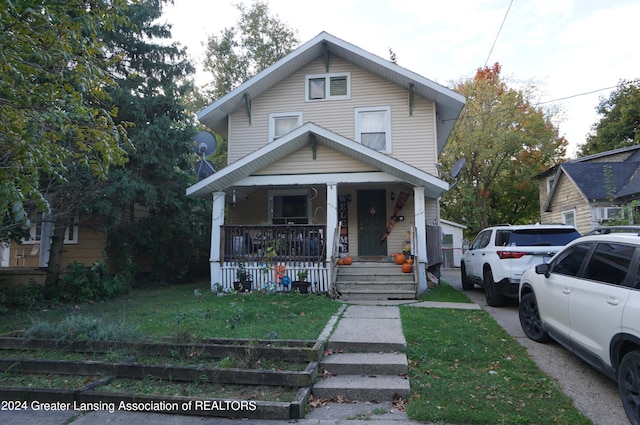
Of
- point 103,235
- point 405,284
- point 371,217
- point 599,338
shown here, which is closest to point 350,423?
point 599,338

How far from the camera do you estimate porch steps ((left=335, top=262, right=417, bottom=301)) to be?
966cm

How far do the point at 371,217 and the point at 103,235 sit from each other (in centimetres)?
921

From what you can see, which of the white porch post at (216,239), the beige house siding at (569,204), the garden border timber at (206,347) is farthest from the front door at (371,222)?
the beige house siding at (569,204)

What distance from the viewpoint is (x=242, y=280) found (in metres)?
10.4

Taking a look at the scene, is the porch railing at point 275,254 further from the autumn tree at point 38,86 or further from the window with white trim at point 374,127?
the autumn tree at point 38,86

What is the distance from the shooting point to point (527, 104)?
28.2 meters

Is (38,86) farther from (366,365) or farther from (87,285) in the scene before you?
(87,285)

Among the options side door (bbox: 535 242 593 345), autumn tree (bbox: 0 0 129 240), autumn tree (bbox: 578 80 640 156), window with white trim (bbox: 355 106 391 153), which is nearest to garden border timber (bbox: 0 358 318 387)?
autumn tree (bbox: 0 0 129 240)

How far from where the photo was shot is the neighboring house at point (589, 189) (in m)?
16.4

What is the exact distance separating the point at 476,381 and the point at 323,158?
735 centimetres

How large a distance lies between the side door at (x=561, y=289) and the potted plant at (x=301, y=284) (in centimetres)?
558

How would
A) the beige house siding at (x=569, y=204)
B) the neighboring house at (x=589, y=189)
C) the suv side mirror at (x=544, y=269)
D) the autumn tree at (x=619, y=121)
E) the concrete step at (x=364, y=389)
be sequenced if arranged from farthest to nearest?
1. the autumn tree at (x=619, y=121)
2. the beige house siding at (x=569, y=204)
3. the neighboring house at (x=589, y=189)
4. the suv side mirror at (x=544, y=269)
5. the concrete step at (x=364, y=389)

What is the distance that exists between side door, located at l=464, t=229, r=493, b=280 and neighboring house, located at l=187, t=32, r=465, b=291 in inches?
50.5

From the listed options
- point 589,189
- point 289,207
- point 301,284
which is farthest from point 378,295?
point 589,189
